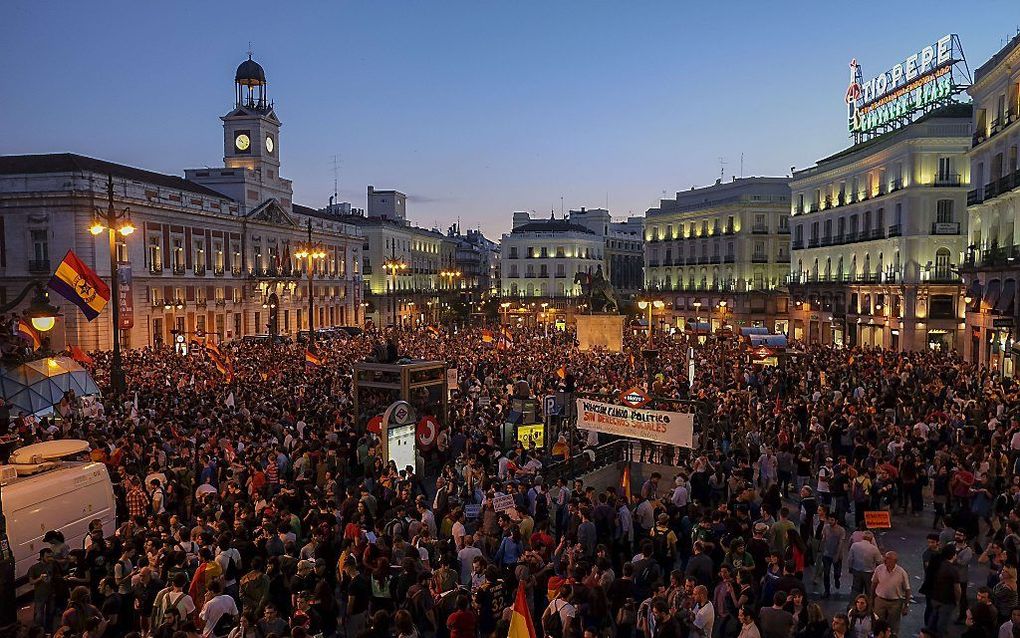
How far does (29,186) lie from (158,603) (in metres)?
46.8

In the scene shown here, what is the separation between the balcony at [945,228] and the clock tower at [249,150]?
5201cm

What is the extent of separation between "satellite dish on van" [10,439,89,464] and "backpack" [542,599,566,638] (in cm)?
862

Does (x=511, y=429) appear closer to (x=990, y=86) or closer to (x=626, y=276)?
(x=990, y=86)

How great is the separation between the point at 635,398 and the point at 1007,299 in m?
24.6

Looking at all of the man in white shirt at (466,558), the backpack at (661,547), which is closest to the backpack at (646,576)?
the backpack at (661,547)

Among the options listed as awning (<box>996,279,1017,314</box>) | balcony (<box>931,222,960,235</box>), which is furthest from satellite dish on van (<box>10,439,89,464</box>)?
balcony (<box>931,222,960,235</box>)

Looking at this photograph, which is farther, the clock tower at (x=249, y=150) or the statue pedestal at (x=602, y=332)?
the clock tower at (x=249, y=150)

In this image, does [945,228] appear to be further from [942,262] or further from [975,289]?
[975,289]

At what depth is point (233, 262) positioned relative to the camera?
66562mm

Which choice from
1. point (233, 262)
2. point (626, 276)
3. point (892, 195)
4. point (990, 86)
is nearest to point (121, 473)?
point (990, 86)

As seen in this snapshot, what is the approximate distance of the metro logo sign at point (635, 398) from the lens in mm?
18469

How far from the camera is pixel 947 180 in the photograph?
163 ft

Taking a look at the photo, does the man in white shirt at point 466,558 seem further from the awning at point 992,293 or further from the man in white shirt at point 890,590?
the awning at point 992,293

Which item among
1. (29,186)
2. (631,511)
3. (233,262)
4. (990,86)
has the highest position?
(990,86)
